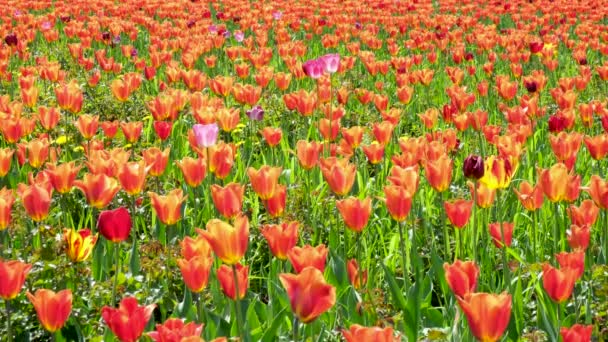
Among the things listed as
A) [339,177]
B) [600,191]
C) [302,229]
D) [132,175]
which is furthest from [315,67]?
[600,191]

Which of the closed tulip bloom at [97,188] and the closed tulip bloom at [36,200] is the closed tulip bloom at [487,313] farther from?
the closed tulip bloom at [36,200]

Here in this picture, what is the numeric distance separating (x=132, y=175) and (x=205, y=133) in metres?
0.28

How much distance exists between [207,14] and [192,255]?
911 centimetres

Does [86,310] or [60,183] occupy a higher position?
[60,183]

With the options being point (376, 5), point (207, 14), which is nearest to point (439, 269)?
point (207, 14)

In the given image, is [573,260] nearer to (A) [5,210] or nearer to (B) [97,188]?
(B) [97,188]

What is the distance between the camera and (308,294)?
5.35 ft

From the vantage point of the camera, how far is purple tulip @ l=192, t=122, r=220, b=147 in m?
2.62

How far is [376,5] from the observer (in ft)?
40.9

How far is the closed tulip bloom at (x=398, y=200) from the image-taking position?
2389 mm

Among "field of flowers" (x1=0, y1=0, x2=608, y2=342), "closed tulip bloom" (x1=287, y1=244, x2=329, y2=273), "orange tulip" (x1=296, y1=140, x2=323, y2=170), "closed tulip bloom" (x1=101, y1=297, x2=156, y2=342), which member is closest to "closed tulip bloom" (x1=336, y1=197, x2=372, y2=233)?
"field of flowers" (x1=0, y1=0, x2=608, y2=342)

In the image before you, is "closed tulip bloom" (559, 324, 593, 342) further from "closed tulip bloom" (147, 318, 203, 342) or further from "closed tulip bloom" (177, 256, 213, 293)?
"closed tulip bloom" (177, 256, 213, 293)

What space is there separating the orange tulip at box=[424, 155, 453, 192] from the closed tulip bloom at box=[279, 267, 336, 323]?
1.10 meters

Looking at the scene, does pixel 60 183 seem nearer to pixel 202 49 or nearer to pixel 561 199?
pixel 561 199
